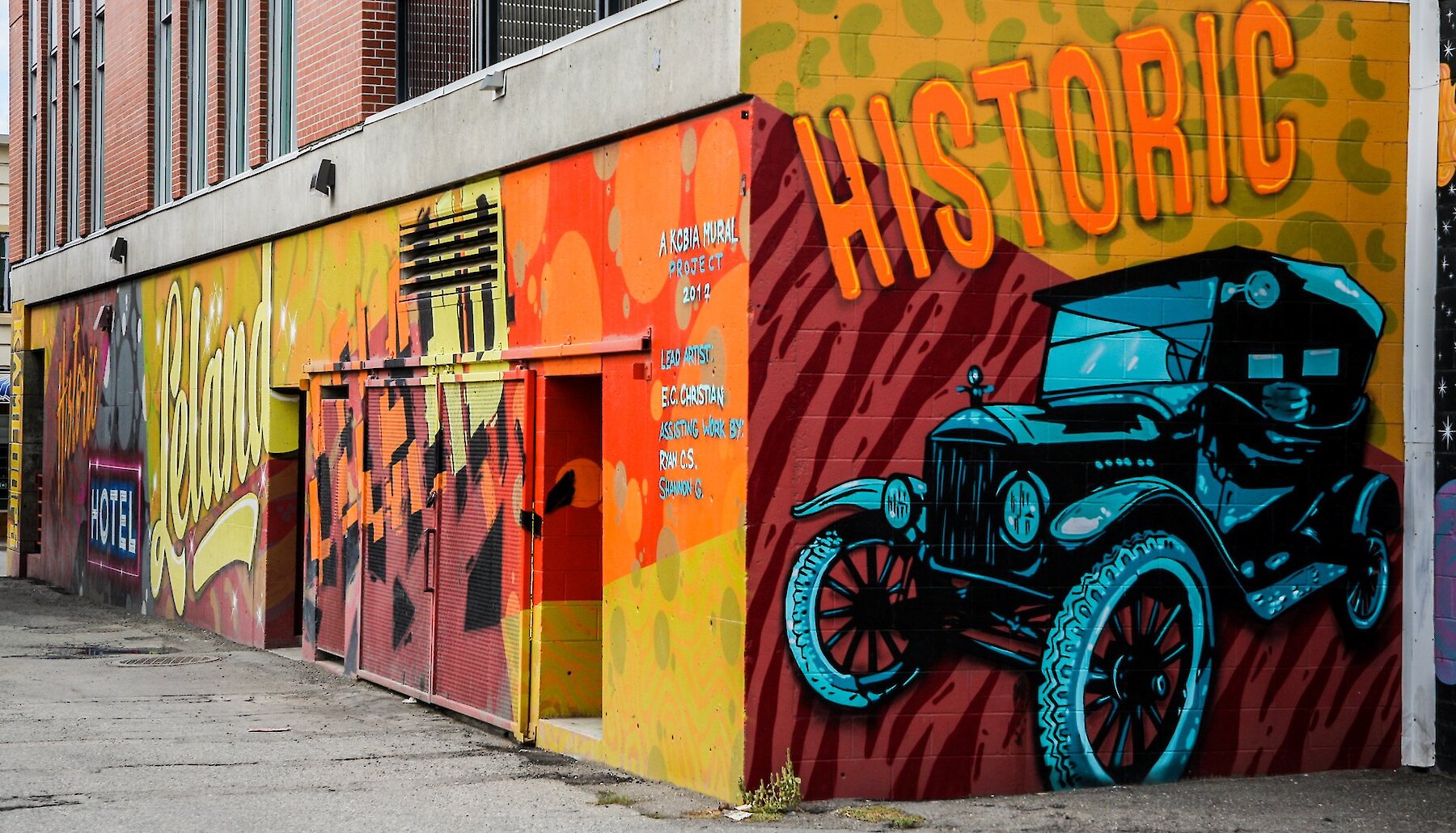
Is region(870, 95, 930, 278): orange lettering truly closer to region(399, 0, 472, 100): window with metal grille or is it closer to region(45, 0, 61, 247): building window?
region(399, 0, 472, 100): window with metal grille

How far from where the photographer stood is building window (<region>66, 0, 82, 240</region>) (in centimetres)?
2434

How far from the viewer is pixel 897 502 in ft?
29.9

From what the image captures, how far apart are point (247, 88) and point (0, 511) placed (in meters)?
20.4

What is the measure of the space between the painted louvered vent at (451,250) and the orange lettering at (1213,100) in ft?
15.6

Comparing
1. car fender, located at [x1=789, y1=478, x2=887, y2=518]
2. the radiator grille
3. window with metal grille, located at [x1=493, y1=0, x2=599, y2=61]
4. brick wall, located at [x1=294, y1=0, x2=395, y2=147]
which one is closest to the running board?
the radiator grille

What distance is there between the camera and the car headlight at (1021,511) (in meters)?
9.29

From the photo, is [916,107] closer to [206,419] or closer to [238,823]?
[238,823]

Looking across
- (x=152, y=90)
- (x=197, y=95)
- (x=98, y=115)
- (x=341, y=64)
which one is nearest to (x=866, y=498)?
(x=341, y=64)

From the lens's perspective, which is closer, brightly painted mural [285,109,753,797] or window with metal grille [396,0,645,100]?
brightly painted mural [285,109,753,797]

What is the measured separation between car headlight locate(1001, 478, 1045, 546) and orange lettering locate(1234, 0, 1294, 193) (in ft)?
6.71

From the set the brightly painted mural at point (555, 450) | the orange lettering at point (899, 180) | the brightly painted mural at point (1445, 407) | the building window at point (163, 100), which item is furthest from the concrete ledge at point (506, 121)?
the brightly painted mural at point (1445, 407)

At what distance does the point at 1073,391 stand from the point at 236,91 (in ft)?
37.6

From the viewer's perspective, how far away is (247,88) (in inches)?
687

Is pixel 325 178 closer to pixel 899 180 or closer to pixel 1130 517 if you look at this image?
pixel 899 180
